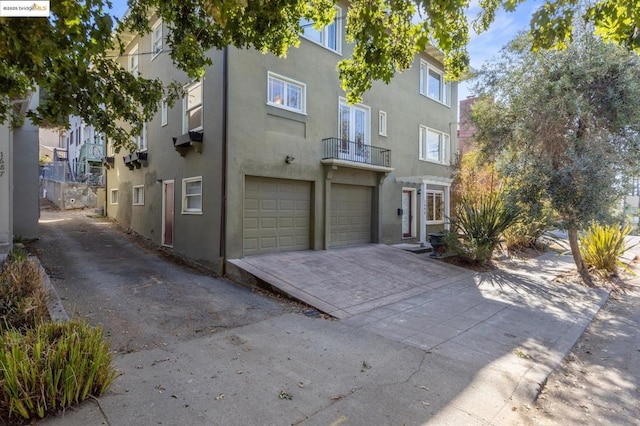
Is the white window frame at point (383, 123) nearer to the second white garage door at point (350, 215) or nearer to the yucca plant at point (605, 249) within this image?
the second white garage door at point (350, 215)

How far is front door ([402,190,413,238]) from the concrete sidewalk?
847 centimetres

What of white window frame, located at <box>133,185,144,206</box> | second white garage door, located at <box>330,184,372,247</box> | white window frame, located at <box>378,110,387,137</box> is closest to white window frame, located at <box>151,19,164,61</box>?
white window frame, located at <box>133,185,144,206</box>

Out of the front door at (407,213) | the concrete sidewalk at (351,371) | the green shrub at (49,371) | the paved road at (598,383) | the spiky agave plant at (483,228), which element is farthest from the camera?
the front door at (407,213)

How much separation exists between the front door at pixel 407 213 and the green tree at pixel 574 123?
5341mm

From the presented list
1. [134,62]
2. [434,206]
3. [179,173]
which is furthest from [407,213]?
[134,62]

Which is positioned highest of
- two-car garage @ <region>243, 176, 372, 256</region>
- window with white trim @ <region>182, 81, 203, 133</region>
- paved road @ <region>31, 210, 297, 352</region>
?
window with white trim @ <region>182, 81, 203, 133</region>

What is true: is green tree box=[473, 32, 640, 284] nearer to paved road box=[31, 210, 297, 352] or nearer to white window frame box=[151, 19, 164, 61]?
paved road box=[31, 210, 297, 352]

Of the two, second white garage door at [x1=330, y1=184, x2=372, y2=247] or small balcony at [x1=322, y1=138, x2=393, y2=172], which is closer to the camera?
small balcony at [x1=322, y1=138, x2=393, y2=172]

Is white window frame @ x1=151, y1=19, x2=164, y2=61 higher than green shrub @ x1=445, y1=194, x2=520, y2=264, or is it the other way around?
white window frame @ x1=151, y1=19, x2=164, y2=61

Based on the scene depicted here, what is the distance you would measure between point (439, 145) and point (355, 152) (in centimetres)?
623

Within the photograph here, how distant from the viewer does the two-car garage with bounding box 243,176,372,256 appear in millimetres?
9789

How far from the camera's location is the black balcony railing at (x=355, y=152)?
11508 mm

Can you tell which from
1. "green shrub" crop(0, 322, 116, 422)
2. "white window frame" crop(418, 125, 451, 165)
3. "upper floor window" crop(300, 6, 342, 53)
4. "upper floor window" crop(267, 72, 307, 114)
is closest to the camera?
"green shrub" crop(0, 322, 116, 422)

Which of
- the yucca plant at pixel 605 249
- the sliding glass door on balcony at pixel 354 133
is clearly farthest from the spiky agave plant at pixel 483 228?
the sliding glass door on balcony at pixel 354 133
